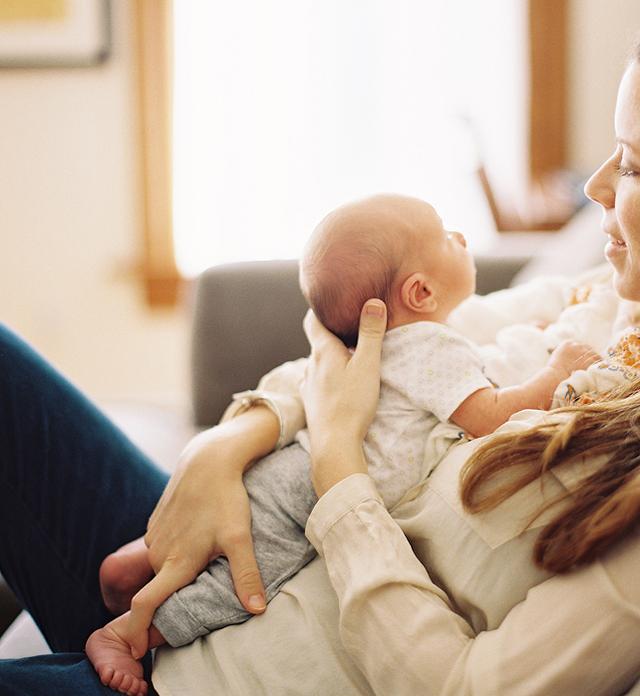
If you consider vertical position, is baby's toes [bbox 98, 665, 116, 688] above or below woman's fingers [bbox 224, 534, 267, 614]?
below

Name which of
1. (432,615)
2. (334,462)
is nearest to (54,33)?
(334,462)

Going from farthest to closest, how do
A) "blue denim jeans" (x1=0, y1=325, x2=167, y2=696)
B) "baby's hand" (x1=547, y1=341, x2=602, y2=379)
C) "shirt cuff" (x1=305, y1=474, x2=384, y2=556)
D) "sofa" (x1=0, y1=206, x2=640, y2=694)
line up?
"sofa" (x1=0, y1=206, x2=640, y2=694) → "blue denim jeans" (x1=0, y1=325, x2=167, y2=696) → "baby's hand" (x1=547, y1=341, x2=602, y2=379) → "shirt cuff" (x1=305, y1=474, x2=384, y2=556)

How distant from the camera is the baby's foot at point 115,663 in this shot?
837 millimetres

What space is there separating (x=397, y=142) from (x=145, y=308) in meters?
1.28

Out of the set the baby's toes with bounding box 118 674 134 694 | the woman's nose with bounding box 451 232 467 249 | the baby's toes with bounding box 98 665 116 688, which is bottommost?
the baby's toes with bounding box 118 674 134 694

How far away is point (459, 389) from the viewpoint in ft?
2.91

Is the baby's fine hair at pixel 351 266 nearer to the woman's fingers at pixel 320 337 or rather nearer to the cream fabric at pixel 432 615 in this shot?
the woman's fingers at pixel 320 337

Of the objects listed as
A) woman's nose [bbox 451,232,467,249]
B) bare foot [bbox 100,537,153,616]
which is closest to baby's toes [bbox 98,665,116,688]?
bare foot [bbox 100,537,153,616]

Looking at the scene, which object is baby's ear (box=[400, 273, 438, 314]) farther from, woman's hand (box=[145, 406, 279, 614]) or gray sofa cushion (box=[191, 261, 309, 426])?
gray sofa cushion (box=[191, 261, 309, 426])

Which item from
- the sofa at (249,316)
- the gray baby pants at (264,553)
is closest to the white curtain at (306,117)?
the sofa at (249,316)

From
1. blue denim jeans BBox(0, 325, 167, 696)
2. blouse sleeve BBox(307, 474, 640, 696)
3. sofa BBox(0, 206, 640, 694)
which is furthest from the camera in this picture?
sofa BBox(0, 206, 640, 694)

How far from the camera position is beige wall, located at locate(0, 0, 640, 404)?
3.20 m

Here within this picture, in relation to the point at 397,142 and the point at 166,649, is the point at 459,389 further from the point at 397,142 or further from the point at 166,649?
the point at 397,142

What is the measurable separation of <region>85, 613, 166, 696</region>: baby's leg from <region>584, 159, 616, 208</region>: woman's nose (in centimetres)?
69
